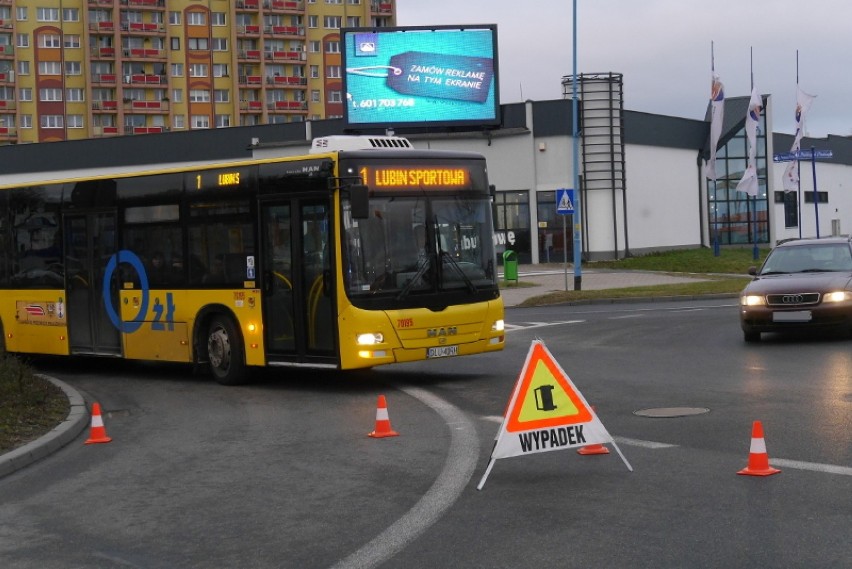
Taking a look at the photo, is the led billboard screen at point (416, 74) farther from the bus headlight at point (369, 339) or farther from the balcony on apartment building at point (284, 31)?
the balcony on apartment building at point (284, 31)

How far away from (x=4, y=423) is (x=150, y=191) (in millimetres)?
6336

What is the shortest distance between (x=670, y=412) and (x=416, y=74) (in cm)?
3966

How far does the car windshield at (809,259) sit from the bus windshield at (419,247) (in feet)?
20.7

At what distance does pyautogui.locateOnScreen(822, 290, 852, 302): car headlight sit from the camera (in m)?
A: 19.0

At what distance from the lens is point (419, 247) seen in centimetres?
1593

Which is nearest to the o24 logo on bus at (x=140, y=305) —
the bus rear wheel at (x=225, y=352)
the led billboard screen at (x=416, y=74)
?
the bus rear wheel at (x=225, y=352)

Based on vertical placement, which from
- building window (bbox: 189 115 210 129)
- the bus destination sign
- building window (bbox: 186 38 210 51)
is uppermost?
building window (bbox: 186 38 210 51)

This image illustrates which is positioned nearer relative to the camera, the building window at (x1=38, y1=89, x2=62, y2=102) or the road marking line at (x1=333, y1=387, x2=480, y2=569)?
the road marking line at (x1=333, y1=387, x2=480, y2=569)

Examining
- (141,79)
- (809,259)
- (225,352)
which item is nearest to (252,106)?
(141,79)

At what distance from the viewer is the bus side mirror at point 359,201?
15016mm

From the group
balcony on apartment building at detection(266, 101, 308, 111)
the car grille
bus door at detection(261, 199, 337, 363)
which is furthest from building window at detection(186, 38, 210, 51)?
bus door at detection(261, 199, 337, 363)

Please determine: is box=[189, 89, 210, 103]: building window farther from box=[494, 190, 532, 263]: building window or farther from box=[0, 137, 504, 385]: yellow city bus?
box=[0, 137, 504, 385]: yellow city bus

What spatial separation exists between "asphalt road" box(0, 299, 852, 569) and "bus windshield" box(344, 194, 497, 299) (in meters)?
1.31

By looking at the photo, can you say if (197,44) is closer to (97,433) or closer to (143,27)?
(143,27)
